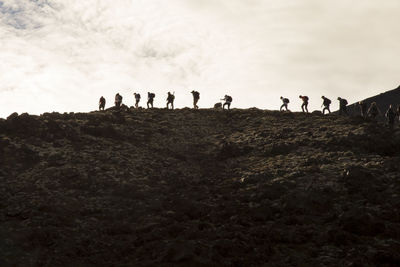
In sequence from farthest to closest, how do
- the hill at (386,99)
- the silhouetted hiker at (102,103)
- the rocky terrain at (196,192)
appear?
1. the hill at (386,99)
2. the silhouetted hiker at (102,103)
3. the rocky terrain at (196,192)

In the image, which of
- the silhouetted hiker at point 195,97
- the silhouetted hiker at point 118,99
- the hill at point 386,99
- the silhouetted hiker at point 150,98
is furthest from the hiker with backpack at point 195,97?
the hill at point 386,99

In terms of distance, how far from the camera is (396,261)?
15.8 meters

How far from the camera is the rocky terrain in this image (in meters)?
17.4

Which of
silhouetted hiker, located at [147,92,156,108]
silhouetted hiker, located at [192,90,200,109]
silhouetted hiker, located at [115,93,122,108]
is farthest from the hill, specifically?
silhouetted hiker, located at [115,93,122,108]

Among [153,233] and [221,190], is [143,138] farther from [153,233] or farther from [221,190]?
[153,233]

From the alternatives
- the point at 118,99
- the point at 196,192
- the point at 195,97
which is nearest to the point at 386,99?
the point at 195,97

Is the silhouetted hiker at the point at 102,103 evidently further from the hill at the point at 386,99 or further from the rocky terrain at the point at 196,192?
the hill at the point at 386,99

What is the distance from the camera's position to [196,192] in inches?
1014

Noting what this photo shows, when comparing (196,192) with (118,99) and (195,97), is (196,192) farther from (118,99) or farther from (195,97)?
(118,99)

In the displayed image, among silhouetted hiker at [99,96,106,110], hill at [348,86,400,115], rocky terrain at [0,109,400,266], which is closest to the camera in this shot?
rocky terrain at [0,109,400,266]

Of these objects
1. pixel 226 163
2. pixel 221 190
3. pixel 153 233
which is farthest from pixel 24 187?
pixel 226 163

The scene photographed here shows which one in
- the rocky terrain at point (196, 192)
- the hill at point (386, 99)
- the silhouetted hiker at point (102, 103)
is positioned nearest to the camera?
the rocky terrain at point (196, 192)

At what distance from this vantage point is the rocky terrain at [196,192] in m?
17.4

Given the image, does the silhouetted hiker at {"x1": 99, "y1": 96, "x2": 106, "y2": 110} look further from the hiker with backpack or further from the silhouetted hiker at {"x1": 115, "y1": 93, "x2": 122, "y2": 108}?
the hiker with backpack
